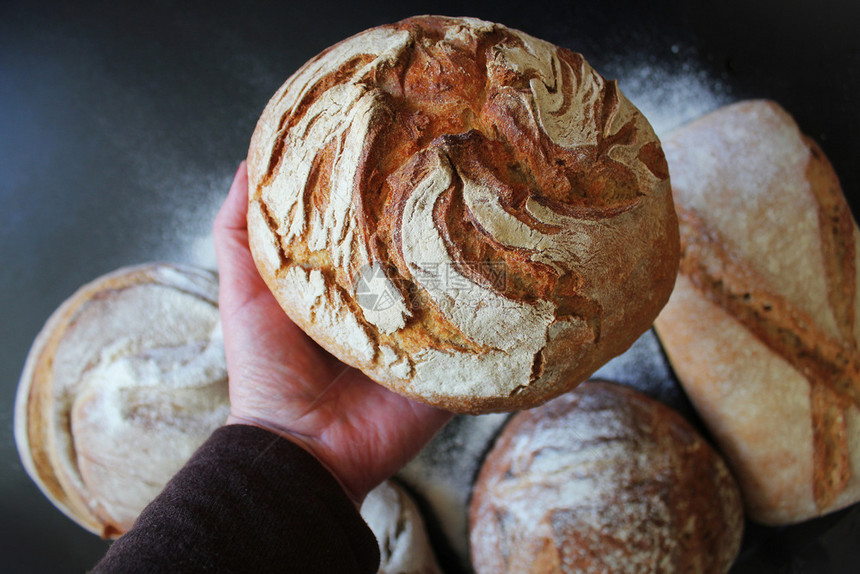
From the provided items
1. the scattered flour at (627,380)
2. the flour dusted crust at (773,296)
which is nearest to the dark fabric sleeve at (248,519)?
the scattered flour at (627,380)

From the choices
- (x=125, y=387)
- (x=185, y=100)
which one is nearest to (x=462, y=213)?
(x=125, y=387)

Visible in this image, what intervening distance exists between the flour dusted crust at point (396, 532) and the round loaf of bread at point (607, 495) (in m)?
0.15

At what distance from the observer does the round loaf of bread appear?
118 centimetres

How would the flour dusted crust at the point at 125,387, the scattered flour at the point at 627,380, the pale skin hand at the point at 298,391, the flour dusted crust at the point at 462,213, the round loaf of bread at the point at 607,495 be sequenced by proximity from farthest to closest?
the scattered flour at the point at 627,380, the flour dusted crust at the point at 125,387, the round loaf of bread at the point at 607,495, the pale skin hand at the point at 298,391, the flour dusted crust at the point at 462,213

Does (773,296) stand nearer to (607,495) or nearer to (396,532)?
(607,495)

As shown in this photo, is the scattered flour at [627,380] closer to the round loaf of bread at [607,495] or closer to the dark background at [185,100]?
the dark background at [185,100]

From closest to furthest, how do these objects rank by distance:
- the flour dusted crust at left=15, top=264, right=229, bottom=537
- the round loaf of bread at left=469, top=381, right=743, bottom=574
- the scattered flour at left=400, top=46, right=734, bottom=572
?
the round loaf of bread at left=469, top=381, right=743, bottom=574 → the flour dusted crust at left=15, top=264, right=229, bottom=537 → the scattered flour at left=400, top=46, right=734, bottom=572

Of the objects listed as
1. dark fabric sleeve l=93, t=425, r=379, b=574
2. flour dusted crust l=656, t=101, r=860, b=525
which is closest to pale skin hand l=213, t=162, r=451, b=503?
dark fabric sleeve l=93, t=425, r=379, b=574

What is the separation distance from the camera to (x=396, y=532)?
133cm

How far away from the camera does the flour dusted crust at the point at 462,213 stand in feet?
2.25

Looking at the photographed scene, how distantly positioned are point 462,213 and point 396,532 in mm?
991

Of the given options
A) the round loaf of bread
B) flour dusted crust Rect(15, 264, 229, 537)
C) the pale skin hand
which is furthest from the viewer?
flour dusted crust Rect(15, 264, 229, 537)

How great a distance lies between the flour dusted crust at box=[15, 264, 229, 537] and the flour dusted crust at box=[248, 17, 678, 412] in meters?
Answer: 0.66

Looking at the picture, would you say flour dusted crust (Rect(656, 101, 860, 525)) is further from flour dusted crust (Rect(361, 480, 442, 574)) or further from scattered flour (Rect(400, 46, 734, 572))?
flour dusted crust (Rect(361, 480, 442, 574))
